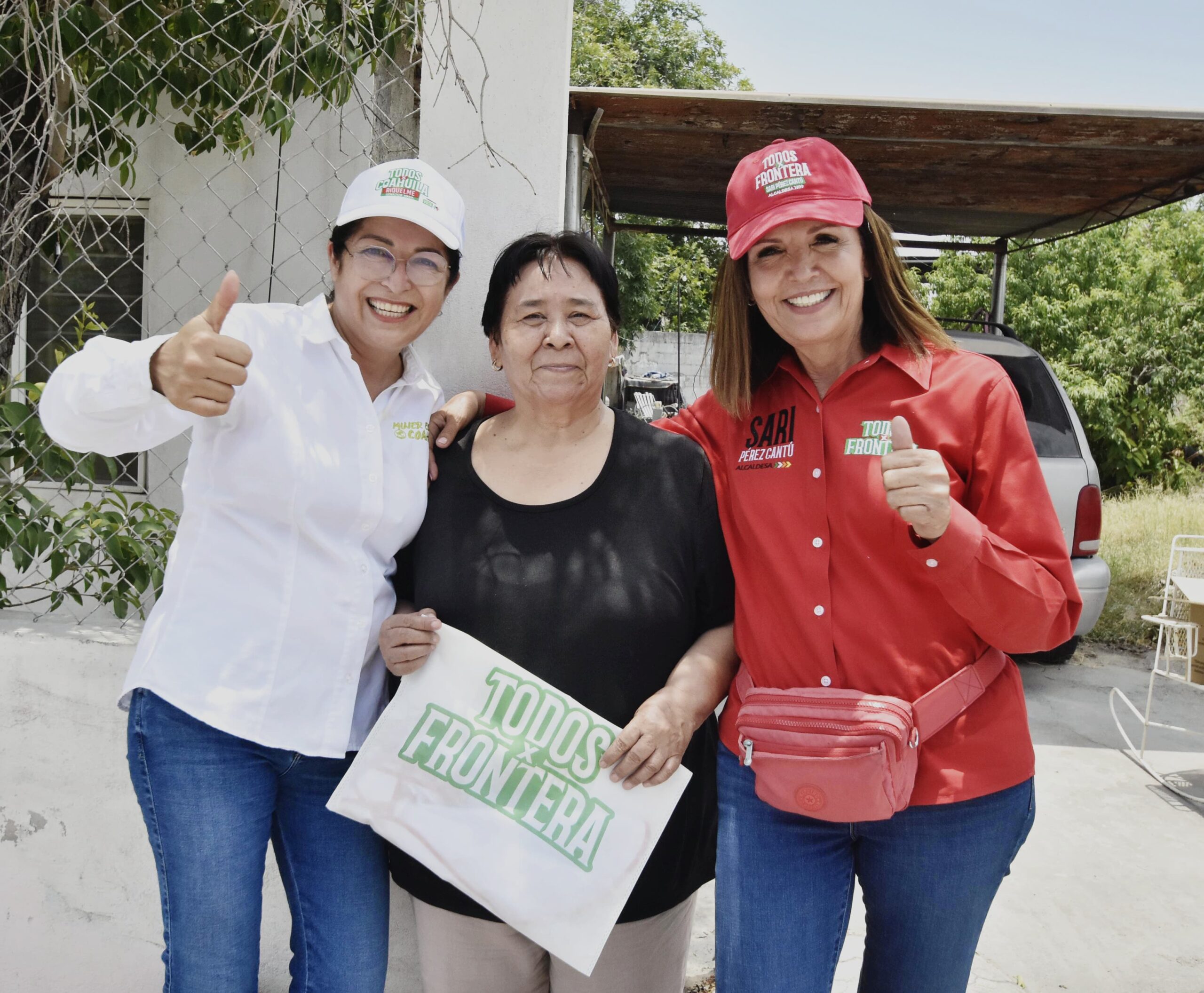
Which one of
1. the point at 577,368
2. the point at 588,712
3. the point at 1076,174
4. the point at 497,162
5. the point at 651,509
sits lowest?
the point at 588,712

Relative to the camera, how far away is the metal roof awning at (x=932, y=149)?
477 centimetres

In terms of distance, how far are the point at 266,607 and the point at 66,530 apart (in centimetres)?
133

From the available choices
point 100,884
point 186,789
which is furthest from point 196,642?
point 100,884

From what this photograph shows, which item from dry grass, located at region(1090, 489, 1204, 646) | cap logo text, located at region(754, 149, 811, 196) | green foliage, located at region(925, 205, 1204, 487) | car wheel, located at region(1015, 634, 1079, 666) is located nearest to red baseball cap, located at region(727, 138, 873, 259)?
cap logo text, located at region(754, 149, 811, 196)

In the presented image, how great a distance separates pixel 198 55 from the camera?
3348mm

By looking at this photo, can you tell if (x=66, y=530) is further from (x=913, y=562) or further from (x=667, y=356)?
(x=667, y=356)

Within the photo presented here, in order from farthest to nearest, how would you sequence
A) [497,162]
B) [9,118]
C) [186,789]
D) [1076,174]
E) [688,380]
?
[688,380], [1076,174], [9,118], [497,162], [186,789]

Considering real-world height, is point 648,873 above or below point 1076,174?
below

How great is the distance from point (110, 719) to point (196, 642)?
102 cm

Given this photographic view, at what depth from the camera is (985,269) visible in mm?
15297

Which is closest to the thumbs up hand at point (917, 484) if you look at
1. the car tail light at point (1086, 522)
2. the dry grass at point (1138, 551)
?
the car tail light at point (1086, 522)

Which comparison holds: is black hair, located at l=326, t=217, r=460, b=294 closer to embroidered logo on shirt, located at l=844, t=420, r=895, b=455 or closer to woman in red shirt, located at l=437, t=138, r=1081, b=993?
woman in red shirt, located at l=437, t=138, r=1081, b=993

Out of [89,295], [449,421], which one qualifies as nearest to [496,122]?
[449,421]

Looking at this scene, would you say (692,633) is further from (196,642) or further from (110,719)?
(110,719)
